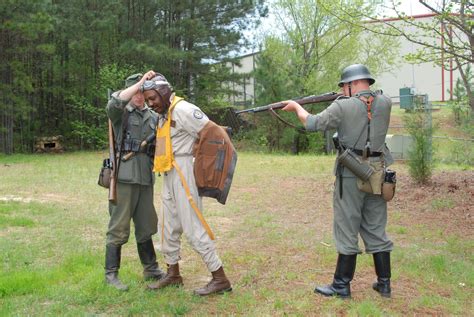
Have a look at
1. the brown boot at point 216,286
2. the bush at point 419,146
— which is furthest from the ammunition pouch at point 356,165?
the bush at point 419,146

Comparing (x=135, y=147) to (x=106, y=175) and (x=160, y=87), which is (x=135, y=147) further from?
(x=160, y=87)

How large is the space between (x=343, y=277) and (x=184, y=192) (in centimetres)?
159

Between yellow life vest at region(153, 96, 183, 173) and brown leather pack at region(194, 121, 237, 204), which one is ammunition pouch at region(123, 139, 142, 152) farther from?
brown leather pack at region(194, 121, 237, 204)

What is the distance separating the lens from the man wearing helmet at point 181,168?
4496 mm

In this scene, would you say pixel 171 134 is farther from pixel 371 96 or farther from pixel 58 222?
pixel 58 222

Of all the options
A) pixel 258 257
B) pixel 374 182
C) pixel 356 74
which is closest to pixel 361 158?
pixel 374 182

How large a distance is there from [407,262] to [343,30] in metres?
22.9

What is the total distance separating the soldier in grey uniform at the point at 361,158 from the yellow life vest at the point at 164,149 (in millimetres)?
A: 1146

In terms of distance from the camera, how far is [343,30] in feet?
88.0

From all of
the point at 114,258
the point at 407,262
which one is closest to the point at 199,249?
the point at 114,258

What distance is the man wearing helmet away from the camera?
4496 mm

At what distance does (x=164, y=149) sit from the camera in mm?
4562

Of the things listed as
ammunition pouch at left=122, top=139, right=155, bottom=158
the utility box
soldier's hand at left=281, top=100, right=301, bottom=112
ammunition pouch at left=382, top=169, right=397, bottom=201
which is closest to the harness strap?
ammunition pouch at left=382, top=169, right=397, bottom=201

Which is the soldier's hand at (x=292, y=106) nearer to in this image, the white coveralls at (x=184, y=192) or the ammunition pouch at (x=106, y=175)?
the white coveralls at (x=184, y=192)
